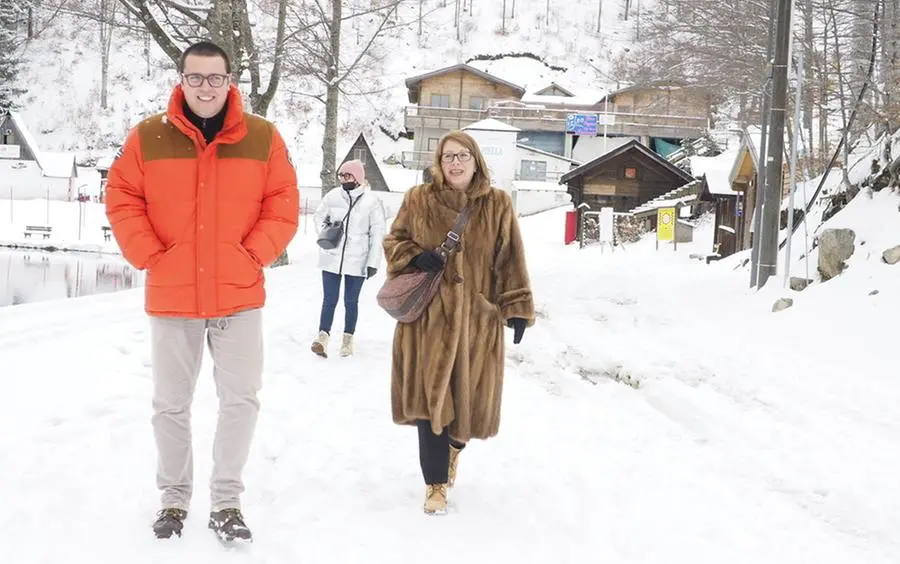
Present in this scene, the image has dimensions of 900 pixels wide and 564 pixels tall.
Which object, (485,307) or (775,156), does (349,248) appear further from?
(775,156)

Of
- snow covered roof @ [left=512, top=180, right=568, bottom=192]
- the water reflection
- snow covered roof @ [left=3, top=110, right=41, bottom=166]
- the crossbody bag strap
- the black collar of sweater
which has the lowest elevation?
the water reflection

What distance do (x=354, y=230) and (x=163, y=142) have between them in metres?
4.35

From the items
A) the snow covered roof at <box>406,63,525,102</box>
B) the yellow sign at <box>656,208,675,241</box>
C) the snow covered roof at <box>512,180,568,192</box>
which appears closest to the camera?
the yellow sign at <box>656,208,675,241</box>

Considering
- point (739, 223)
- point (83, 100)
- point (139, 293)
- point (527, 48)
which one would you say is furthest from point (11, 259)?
point (527, 48)

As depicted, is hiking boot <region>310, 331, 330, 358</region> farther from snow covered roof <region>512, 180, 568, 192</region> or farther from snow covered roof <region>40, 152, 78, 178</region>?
snow covered roof <region>40, 152, 78, 178</region>

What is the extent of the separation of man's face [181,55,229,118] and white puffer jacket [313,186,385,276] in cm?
415

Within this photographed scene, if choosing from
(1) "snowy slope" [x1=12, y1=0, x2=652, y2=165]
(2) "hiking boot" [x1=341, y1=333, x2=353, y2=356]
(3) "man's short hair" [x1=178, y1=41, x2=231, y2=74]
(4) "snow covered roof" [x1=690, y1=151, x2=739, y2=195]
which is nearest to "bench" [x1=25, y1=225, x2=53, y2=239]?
(1) "snowy slope" [x1=12, y1=0, x2=652, y2=165]

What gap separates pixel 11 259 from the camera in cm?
2842

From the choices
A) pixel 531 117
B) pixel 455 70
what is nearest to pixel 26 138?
pixel 455 70

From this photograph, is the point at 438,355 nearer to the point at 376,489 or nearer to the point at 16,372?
the point at 376,489

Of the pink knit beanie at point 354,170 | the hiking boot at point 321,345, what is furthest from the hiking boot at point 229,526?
the pink knit beanie at point 354,170

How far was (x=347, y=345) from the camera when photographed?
7.71 m

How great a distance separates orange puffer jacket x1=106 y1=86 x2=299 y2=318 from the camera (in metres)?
3.23

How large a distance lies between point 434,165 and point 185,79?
1277 millimetres
